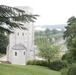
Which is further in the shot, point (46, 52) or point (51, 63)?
point (46, 52)

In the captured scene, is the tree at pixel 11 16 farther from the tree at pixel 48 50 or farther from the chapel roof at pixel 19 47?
the chapel roof at pixel 19 47

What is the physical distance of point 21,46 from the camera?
35469 millimetres

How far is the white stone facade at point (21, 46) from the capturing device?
35094mm

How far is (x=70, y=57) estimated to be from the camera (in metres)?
9.16

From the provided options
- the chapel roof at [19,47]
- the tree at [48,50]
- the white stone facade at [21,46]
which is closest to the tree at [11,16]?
the tree at [48,50]

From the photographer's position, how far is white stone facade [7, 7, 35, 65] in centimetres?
3509

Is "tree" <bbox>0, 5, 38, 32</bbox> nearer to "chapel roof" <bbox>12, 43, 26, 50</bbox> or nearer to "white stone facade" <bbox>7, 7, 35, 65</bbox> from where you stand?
"white stone facade" <bbox>7, 7, 35, 65</bbox>

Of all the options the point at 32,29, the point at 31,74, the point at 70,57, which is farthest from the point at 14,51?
the point at 70,57

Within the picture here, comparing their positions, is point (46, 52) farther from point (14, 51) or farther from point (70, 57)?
point (70, 57)

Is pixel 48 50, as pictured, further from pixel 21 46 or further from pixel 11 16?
pixel 11 16

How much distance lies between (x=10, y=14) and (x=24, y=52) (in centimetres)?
2809

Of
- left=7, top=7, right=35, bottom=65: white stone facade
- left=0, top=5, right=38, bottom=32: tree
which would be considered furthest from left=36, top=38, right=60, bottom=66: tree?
left=0, top=5, right=38, bottom=32: tree

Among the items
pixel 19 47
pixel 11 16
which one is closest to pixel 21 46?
pixel 19 47

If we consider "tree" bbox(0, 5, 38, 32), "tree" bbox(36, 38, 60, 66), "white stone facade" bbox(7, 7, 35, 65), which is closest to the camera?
"tree" bbox(0, 5, 38, 32)
